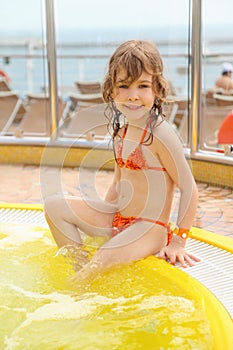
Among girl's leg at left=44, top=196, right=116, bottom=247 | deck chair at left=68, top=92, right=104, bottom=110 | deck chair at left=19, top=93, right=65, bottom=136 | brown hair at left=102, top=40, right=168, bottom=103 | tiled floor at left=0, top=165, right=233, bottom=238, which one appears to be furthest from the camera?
deck chair at left=68, top=92, right=104, bottom=110

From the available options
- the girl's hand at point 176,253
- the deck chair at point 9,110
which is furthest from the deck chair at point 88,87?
the girl's hand at point 176,253

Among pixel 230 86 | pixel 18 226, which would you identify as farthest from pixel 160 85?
pixel 230 86

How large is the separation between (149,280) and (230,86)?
14.3ft

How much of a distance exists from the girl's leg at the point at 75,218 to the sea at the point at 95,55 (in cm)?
253

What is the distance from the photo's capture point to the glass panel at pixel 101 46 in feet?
18.7

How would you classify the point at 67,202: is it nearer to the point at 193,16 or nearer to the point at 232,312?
the point at 232,312

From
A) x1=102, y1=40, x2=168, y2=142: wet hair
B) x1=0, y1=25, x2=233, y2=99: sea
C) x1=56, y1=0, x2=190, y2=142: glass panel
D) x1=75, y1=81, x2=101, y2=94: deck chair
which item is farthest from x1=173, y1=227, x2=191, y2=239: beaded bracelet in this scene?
x1=75, y1=81, x2=101, y2=94: deck chair

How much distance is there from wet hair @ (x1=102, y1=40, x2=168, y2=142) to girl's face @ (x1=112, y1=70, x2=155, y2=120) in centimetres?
2

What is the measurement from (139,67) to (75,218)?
0.74m

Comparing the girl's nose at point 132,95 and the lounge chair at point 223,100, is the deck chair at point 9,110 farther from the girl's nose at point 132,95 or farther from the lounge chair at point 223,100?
the girl's nose at point 132,95

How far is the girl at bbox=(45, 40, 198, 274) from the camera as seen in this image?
2.71 meters

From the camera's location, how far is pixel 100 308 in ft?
8.16

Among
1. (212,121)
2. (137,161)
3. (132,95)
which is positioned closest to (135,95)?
(132,95)

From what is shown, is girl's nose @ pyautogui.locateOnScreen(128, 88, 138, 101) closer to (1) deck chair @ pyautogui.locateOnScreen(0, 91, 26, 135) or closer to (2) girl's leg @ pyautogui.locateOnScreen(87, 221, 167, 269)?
(2) girl's leg @ pyautogui.locateOnScreen(87, 221, 167, 269)
